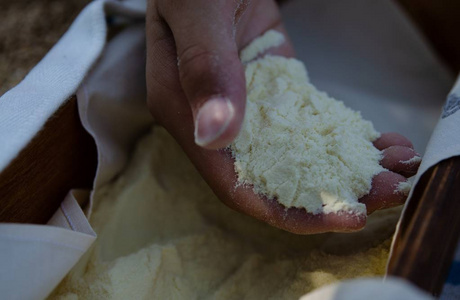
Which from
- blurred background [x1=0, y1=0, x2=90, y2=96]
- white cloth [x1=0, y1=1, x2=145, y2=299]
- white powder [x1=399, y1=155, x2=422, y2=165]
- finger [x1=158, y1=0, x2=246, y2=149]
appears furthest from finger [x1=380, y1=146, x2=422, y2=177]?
blurred background [x1=0, y1=0, x2=90, y2=96]

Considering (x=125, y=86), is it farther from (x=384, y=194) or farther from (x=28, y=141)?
(x=384, y=194)

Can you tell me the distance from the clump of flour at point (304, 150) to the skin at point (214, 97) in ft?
0.05

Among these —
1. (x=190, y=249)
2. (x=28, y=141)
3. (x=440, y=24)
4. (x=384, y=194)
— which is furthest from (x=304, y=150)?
(x=440, y=24)

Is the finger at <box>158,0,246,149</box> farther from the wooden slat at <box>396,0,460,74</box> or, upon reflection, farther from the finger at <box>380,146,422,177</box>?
the wooden slat at <box>396,0,460,74</box>

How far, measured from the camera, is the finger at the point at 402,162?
1.76 ft

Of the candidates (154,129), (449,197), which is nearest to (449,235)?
(449,197)

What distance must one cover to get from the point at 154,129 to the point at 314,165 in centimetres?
33

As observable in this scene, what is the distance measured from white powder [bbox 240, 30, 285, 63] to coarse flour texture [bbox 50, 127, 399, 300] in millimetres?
194

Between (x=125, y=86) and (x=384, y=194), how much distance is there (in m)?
0.42

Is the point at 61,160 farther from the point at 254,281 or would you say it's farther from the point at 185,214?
the point at 254,281

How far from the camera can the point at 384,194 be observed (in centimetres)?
51

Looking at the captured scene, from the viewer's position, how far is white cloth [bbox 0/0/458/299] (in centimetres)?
50

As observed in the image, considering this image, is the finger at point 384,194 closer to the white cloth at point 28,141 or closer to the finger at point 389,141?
the finger at point 389,141

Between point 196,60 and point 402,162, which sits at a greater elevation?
point 196,60
